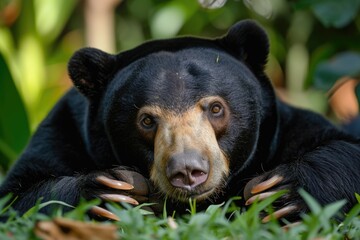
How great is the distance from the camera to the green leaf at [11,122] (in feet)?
21.3

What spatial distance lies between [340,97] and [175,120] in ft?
23.8

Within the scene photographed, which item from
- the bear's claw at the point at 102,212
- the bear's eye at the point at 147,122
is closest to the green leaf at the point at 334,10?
the bear's eye at the point at 147,122

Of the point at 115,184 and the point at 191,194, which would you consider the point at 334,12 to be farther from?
the point at 115,184

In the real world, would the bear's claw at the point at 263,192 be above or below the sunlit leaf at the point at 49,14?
above

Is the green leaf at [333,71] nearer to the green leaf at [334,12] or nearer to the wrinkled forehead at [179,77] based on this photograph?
the green leaf at [334,12]

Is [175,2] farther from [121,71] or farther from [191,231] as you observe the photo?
[191,231]

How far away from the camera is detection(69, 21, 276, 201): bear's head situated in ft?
13.6

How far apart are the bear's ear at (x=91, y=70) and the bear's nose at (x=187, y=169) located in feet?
3.84

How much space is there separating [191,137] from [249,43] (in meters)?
1.08

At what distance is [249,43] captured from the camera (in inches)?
197

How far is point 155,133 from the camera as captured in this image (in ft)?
14.5

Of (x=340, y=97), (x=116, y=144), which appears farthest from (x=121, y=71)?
(x=340, y=97)

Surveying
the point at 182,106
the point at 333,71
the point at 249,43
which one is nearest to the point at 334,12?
the point at 333,71

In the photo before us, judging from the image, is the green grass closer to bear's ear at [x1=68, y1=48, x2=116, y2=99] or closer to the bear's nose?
the bear's nose
